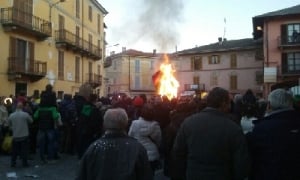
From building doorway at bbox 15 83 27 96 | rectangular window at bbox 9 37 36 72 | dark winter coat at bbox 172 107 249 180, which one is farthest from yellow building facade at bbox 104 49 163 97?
dark winter coat at bbox 172 107 249 180

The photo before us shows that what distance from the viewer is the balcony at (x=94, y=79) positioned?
41.8 meters

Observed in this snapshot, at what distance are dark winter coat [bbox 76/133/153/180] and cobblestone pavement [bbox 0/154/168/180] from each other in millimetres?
5621

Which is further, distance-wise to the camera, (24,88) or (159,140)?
(24,88)

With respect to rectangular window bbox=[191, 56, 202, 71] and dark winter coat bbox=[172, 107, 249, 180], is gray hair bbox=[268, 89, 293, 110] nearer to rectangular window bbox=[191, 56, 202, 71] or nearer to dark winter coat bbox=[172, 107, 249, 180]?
dark winter coat bbox=[172, 107, 249, 180]

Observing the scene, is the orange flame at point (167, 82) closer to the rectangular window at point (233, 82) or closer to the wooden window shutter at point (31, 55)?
the wooden window shutter at point (31, 55)

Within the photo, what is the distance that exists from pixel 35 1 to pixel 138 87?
47.7 metres

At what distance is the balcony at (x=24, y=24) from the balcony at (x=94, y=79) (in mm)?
9741

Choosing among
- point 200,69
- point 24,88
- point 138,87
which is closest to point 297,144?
point 24,88

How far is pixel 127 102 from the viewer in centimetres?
1329

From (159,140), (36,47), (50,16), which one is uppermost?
(50,16)

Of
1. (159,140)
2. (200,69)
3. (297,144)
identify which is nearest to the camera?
(297,144)

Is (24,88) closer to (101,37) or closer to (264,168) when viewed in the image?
(101,37)

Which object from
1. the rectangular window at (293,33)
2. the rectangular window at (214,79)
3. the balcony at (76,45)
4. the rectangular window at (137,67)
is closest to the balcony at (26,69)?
the balcony at (76,45)

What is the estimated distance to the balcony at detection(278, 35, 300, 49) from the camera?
4064 centimetres
